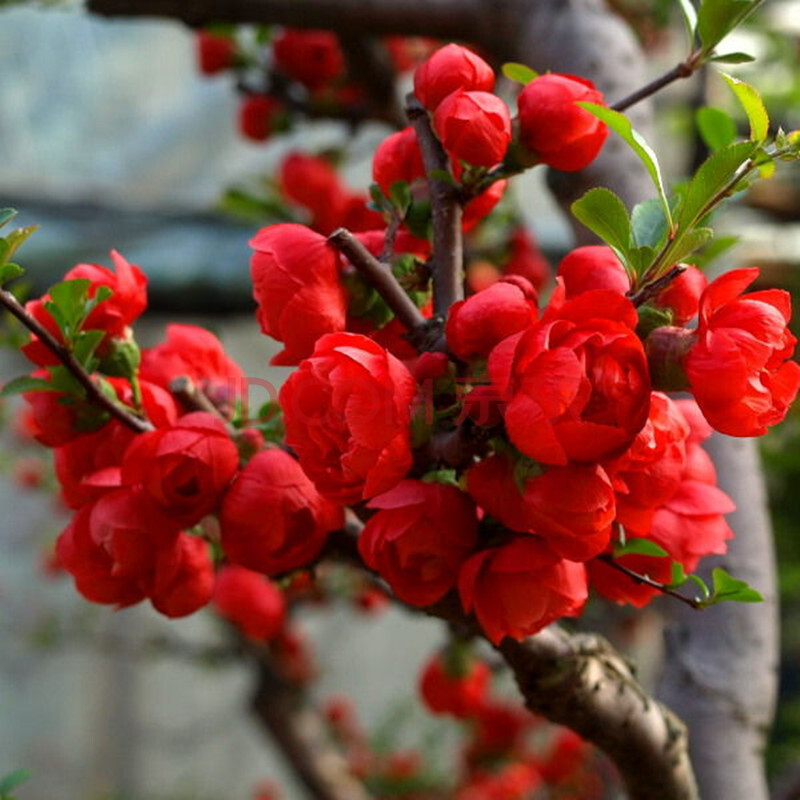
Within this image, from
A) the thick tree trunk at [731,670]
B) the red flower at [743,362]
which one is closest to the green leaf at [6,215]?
the red flower at [743,362]

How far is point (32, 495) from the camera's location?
2.02 meters

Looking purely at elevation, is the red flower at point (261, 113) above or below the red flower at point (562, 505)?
below

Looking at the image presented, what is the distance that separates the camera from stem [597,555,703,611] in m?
0.31

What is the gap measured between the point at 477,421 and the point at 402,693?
7.20ft

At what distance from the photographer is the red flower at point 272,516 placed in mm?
335

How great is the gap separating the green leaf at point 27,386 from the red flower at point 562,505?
164mm

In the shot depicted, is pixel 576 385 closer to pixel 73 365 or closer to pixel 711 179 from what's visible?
pixel 711 179

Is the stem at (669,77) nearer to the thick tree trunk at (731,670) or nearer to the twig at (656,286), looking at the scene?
the twig at (656,286)

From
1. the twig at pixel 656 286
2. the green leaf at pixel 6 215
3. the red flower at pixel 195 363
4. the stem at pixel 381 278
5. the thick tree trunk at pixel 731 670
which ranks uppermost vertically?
the twig at pixel 656 286

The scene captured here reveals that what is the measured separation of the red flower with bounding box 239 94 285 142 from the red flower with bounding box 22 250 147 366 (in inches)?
27.2

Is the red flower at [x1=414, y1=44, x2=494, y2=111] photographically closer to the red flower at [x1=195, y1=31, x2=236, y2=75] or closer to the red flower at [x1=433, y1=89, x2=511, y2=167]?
the red flower at [x1=433, y1=89, x2=511, y2=167]

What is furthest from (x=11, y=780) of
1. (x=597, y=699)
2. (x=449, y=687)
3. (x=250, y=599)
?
(x=250, y=599)

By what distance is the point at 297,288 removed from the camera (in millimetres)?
308

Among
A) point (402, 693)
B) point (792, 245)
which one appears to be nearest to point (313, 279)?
point (792, 245)
